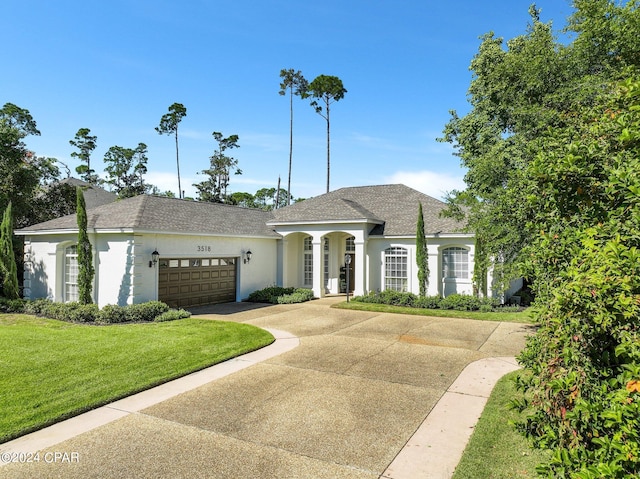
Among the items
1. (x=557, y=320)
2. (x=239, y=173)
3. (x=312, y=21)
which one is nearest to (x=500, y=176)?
(x=312, y=21)

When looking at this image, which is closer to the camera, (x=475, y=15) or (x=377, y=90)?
(x=475, y=15)

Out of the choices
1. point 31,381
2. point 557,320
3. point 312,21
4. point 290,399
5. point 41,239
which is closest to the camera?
point 557,320

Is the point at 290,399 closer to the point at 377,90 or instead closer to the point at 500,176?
the point at 500,176

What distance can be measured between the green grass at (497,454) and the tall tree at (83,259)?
14137mm

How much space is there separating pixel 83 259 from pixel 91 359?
726 cm

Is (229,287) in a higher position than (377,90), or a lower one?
lower

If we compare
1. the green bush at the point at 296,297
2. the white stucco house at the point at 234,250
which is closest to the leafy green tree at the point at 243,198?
the white stucco house at the point at 234,250

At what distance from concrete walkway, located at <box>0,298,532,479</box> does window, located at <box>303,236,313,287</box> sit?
11.8 metres

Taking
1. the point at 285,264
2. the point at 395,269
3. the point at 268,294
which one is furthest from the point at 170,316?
the point at 395,269

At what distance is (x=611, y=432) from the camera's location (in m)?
2.25

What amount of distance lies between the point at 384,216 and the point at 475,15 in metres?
10.4

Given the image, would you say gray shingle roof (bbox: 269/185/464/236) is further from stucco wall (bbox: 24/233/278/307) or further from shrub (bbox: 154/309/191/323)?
shrub (bbox: 154/309/191/323)

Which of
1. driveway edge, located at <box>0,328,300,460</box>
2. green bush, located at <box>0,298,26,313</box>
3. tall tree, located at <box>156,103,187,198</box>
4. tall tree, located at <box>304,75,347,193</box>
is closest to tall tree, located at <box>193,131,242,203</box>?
tall tree, located at <box>156,103,187,198</box>

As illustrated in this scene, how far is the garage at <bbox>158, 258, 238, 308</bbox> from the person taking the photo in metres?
15.6
